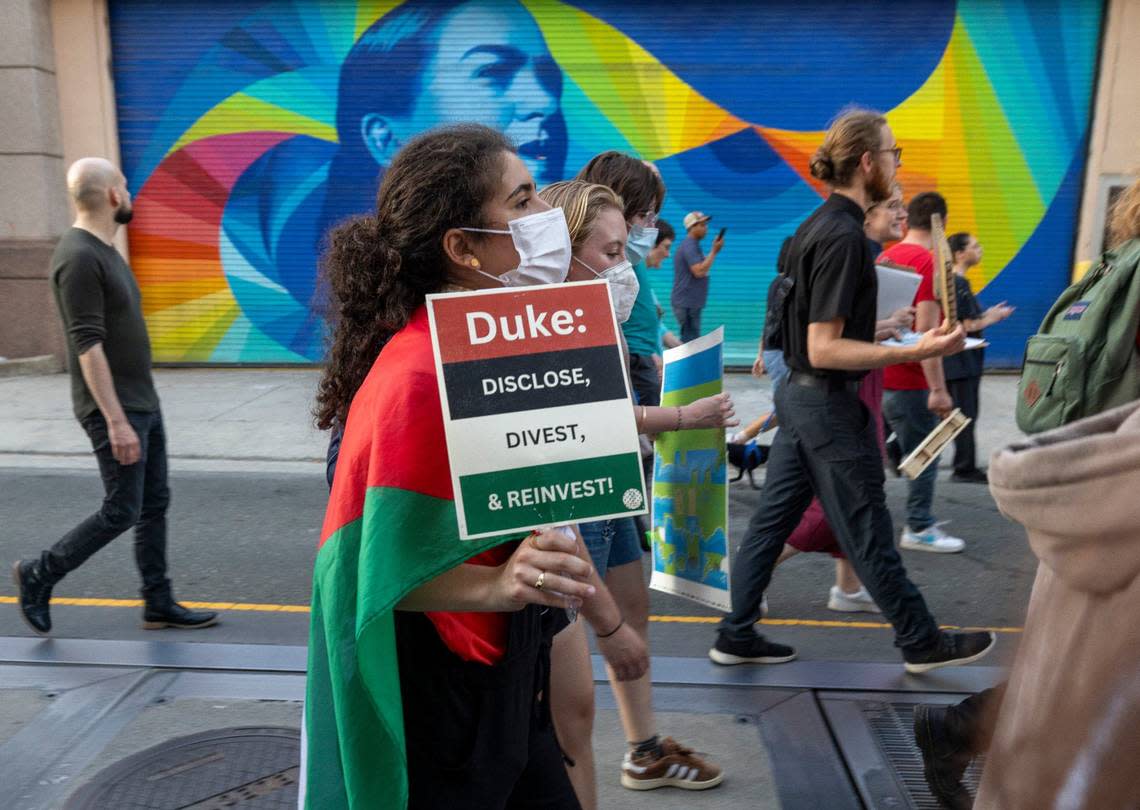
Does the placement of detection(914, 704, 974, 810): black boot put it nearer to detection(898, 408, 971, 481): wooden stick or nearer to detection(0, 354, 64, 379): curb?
detection(898, 408, 971, 481): wooden stick

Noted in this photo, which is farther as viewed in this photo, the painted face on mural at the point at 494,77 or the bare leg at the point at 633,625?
the painted face on mural at the point at 494,77

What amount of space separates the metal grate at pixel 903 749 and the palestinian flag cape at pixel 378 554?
6.39ft

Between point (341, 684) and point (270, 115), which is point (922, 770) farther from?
point (270, 115)

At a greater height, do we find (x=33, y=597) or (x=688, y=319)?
(x=688, y=319)

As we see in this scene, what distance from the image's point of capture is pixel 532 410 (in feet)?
5.54

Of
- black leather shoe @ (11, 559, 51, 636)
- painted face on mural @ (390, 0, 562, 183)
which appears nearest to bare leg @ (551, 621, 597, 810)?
black leather shoe @ (11, 559, 51, 636)

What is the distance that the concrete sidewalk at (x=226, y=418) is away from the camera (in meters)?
8.28

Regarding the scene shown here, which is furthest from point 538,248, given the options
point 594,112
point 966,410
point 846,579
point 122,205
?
point 594,112

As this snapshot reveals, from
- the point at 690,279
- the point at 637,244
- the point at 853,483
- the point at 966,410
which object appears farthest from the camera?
the point at 690,279

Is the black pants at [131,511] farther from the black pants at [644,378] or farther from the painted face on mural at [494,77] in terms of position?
the painted face on mural at [494,77]

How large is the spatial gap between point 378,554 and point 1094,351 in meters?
2.10

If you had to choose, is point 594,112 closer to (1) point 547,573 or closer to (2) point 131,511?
(2) point 131,511

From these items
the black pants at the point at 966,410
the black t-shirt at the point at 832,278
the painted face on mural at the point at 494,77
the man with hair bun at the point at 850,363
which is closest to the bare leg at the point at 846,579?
the man with hair bun at the point at 850,363

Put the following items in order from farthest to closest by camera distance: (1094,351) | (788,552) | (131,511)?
(788,552), (131,511), (1094,351)
